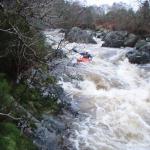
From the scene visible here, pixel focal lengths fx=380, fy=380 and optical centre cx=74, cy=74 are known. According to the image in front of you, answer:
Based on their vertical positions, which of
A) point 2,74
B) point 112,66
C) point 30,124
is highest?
point 2,74

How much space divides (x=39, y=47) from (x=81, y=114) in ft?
8.56

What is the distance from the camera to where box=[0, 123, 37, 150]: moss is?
5.27 metres

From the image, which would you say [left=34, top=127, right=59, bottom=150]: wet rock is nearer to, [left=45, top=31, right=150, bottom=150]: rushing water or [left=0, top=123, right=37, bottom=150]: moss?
[left=0, top=123, right=37, bottom=150]: moss

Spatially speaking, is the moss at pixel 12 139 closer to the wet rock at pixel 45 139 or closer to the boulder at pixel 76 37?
the wet rock at pixel 45 139

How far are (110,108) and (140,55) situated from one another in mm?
9104

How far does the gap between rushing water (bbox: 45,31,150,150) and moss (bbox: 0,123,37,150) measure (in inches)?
63.8

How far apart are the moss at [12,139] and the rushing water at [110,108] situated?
Answer: 1.62 metres

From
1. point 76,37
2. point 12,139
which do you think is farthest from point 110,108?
point 76,37

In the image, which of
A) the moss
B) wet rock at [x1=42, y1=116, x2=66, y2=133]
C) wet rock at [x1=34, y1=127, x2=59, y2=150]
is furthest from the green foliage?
wet rock at [x1=42, y1=116, x2=66, y2=133]

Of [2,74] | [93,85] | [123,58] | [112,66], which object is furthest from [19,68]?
[123,58]

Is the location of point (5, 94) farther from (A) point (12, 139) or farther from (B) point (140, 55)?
(B) point (140, 55)

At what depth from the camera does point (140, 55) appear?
61.4ft

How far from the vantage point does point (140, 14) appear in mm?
29422

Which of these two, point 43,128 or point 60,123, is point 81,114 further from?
point 43,128
